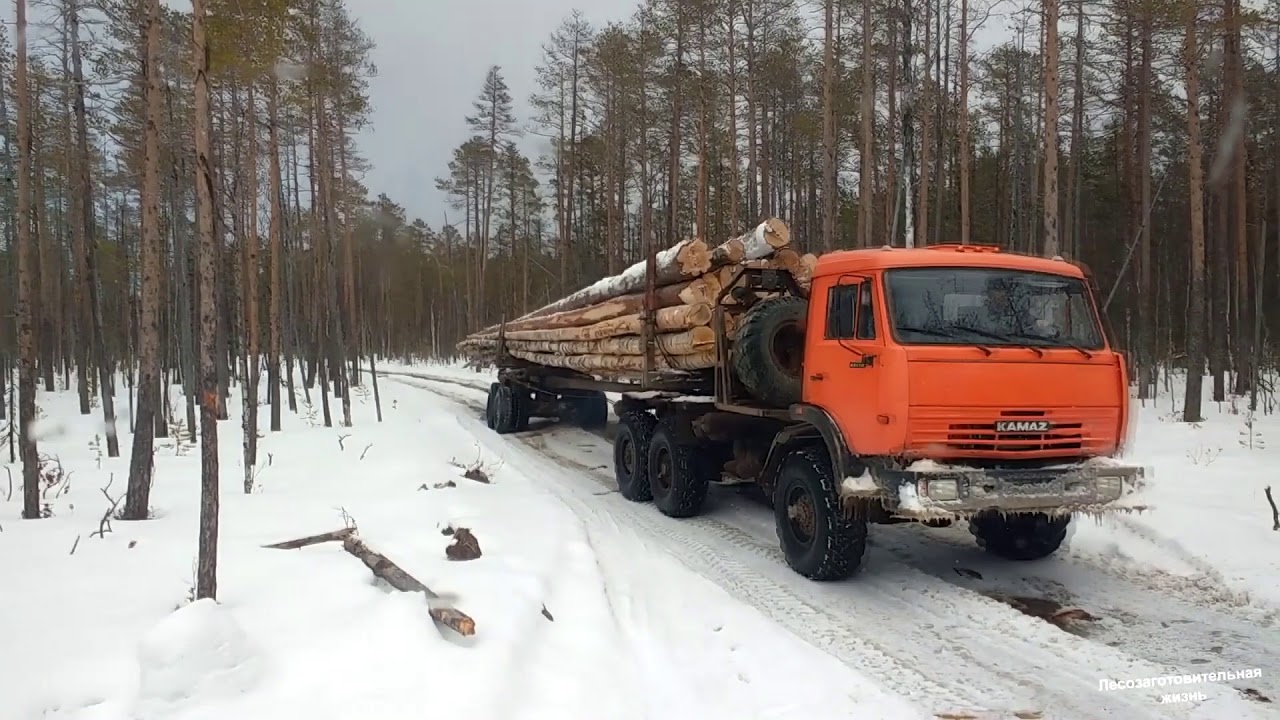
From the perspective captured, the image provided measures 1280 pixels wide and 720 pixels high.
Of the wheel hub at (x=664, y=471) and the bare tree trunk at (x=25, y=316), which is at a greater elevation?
the bare tree trunk at (x=25, y=316)

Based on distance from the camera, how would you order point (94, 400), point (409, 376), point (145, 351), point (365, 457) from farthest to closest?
point (409, 376), point (94, 400), point (365, 457), point (145, 351)

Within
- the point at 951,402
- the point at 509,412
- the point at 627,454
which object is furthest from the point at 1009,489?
the point at 509,412

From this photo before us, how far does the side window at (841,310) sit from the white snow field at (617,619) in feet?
6.47

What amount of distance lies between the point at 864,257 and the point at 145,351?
737cm

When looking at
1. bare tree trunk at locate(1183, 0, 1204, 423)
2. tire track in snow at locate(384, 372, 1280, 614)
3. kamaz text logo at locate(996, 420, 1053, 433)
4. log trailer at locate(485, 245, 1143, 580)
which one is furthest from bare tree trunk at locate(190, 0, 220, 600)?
bare tree trunk at locate(1183, 0, 1204, 423)

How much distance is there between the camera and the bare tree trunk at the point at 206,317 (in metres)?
4.52

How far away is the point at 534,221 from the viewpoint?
1689 inches

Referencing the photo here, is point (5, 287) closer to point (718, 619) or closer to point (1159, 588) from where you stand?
point (718, 619)

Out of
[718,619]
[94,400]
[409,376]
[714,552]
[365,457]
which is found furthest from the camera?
[409,376]

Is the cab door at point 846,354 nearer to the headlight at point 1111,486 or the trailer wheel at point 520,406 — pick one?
the headlight at point 1111,486

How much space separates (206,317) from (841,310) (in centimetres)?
471

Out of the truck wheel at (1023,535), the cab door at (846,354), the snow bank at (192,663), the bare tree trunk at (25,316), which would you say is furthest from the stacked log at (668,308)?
the bare tree trunk at (25,316)

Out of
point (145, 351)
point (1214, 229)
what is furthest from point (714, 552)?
point (1214, 229)

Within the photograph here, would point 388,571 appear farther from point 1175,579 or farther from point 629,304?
point 1175,579
